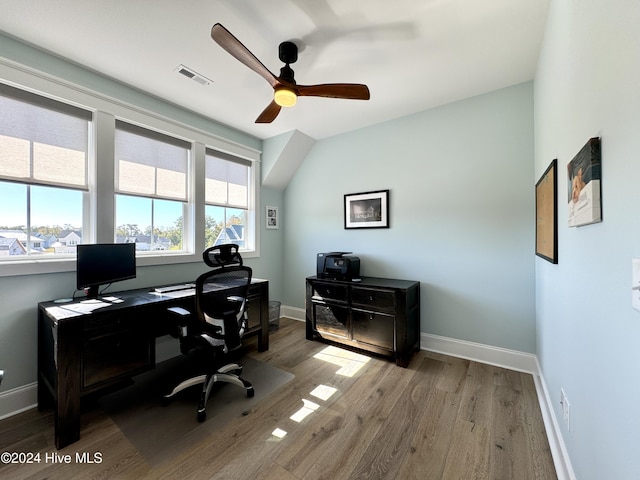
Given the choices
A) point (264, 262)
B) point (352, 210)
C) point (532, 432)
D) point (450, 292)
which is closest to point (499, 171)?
point (450, 292)

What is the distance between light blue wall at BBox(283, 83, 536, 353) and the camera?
2.52 meters

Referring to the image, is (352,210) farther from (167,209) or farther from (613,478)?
(613,478)

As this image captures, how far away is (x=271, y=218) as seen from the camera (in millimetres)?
4188

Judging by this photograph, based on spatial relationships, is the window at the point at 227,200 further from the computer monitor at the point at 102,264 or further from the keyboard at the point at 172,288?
the computer monitor at the point at 102,264

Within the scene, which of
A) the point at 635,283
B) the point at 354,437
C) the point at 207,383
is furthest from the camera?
the point at 207,383

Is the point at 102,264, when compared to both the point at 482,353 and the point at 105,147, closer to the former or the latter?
the point at 105,147

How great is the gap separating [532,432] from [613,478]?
1125 mm

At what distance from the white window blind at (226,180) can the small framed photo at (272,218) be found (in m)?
0.38

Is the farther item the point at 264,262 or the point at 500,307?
the point at 264,262

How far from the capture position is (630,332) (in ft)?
2.51

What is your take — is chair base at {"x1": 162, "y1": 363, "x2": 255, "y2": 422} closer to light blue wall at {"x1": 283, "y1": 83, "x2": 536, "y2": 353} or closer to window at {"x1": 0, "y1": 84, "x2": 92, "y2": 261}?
window at {"x1": 0, "y1": 84, "x2": 92, "y2": 261}

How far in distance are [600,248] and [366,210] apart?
8.31 ft

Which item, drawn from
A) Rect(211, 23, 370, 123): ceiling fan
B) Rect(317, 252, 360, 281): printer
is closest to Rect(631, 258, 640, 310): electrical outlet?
Rect(211, 23, 370, 123): ceiling fan

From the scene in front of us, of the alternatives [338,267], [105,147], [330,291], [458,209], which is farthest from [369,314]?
[105,147]
